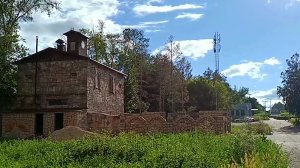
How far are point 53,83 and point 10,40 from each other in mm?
4815

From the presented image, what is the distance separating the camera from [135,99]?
2131 inches

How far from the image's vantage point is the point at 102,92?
37375 millimetres

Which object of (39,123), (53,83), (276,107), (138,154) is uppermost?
(53,83)

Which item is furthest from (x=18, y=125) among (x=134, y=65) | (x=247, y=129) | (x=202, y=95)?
(x=202, y=95)

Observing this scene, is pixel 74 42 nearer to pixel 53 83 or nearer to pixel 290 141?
pixel 53 83

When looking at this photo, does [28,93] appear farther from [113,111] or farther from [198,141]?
[198,141]

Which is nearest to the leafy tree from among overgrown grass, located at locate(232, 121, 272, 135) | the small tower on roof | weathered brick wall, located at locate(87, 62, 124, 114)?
overgrown grass, located at locate(232, 121, 272, 135)

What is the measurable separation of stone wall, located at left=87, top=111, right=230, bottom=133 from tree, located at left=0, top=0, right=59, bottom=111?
6.64 metres

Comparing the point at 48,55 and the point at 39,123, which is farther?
the point at 48,55

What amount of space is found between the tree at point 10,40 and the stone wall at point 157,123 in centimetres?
664

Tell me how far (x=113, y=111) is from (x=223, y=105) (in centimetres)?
2887

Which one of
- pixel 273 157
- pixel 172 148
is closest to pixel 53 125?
pixel 172 148

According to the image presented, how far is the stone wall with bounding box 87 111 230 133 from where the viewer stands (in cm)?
2800

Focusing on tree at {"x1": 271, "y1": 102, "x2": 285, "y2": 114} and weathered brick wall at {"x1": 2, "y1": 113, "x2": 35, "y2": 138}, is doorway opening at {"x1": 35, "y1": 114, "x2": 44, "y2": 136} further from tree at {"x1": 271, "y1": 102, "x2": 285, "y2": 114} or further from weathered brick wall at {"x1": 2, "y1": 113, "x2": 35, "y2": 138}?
tree at {"x1": 271, "y1": 102, "x2": 285, "y2": 114}
